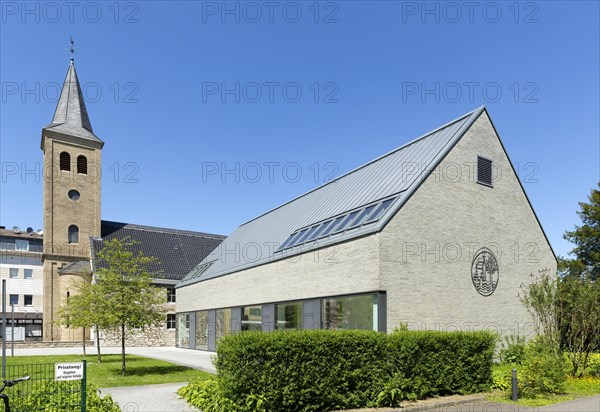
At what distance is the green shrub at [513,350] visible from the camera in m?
19.6

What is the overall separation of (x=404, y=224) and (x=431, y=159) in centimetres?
353

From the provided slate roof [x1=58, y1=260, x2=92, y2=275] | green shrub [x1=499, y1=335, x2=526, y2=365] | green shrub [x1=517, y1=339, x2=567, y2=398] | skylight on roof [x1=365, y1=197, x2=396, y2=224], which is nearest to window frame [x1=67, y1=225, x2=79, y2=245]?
slate roof [x1=58, y1=260, x2=92, y2=275]

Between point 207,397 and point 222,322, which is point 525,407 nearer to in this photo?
point 207,397

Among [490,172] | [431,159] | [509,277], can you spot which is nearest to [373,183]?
[431,159]

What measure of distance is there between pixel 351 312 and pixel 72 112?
46.4 metres

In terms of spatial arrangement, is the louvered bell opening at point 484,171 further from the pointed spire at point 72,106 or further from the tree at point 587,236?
the pointed spire at point 72,106

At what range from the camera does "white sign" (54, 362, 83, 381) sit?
9125 mm

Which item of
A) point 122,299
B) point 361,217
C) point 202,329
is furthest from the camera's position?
point 202,329

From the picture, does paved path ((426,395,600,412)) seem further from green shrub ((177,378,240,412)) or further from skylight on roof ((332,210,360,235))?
skylight on roof ((332,210,360,235))

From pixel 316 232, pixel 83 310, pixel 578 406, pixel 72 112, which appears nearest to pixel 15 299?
pixel 72 112

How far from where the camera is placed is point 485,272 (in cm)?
2044

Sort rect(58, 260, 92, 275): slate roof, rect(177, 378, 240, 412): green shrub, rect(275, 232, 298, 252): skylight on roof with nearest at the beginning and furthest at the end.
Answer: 1. rect(177, 378, 240, 412): green shrub
2. rect(275, 232, 298, 252): skylight on roof
3. rect(58, 260, 92, 275): slate roof

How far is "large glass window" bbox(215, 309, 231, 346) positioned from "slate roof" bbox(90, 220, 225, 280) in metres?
16.6

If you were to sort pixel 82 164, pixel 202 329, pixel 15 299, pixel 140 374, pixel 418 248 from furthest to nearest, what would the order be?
pixel 15 299, pixel 82 164, pixel 202 329, pixel 140 374, pixel 418 248
